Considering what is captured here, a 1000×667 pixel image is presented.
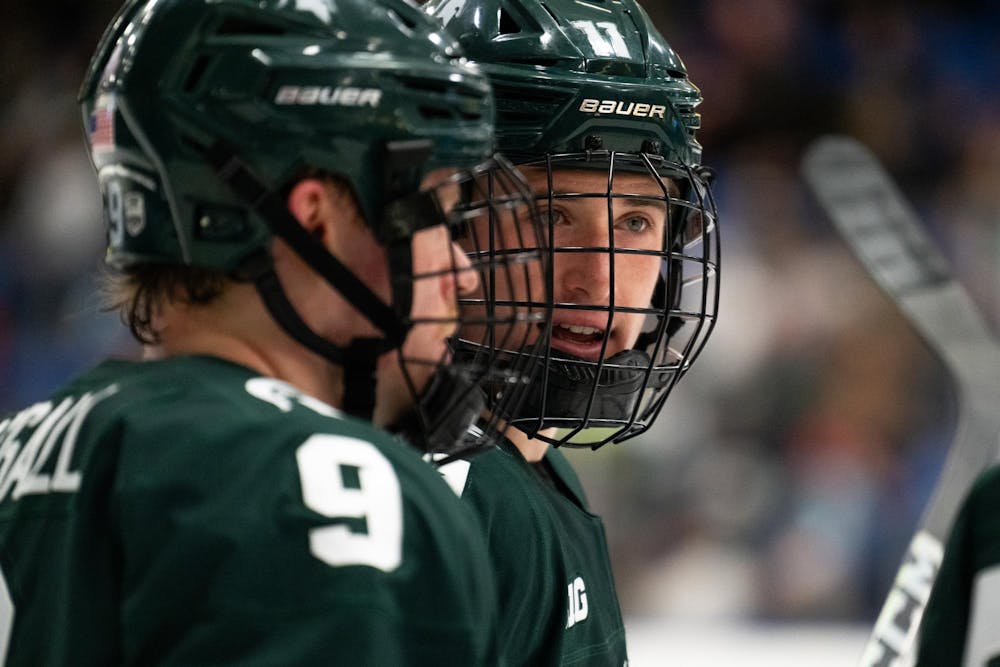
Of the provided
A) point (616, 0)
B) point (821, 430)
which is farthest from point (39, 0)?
point (616, 0)

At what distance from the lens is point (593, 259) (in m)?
1.83

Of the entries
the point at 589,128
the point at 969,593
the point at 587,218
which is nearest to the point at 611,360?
the point at 587,218

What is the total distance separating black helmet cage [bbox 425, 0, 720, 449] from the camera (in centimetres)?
181

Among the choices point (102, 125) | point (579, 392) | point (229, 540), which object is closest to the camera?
point (229, 540)

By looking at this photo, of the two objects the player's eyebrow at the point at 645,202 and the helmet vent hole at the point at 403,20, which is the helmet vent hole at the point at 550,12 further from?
the helmet vent hole at the point at 403,20

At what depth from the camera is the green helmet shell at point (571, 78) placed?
1.83 metres

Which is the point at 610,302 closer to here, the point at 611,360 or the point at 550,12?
the point at 611,360

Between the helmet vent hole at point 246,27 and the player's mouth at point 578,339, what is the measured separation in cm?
72

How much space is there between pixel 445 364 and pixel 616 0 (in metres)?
0.86

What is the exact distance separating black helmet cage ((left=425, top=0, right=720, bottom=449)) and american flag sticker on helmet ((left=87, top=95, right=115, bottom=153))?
648mm

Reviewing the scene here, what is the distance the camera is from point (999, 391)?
251cm

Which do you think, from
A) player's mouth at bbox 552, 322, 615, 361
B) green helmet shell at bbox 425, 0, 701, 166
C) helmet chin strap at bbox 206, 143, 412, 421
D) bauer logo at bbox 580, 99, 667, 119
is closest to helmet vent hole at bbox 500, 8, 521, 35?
green helmet shell at bbox 425, 0, 701, 166

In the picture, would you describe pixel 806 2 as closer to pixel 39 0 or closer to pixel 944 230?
pixel 944 230

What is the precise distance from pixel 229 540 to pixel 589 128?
971 millimetres
